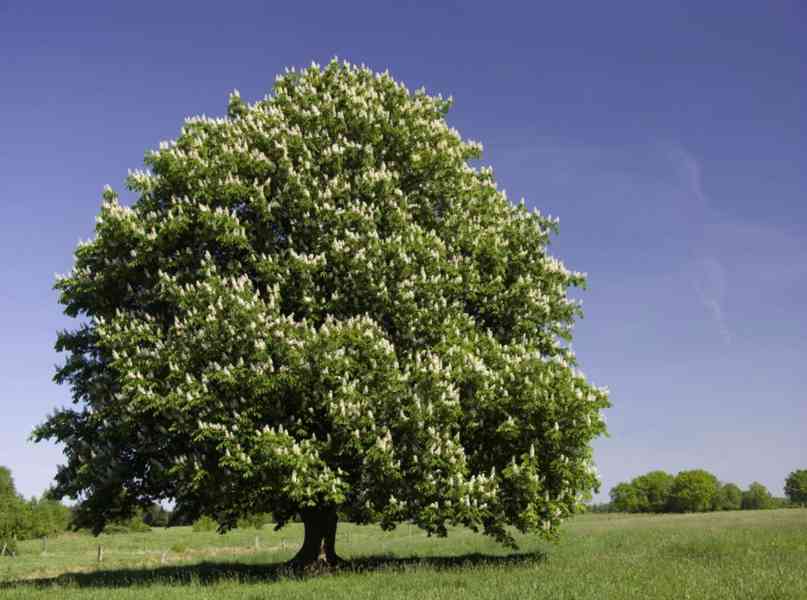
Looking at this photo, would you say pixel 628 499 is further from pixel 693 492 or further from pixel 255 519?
pixel 255 519

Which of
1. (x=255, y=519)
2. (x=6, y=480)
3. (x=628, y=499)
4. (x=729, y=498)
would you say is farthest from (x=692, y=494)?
(x=6, y=480)

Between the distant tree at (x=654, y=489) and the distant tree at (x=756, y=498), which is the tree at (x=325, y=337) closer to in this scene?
the distant tree at (x=654, y=489)

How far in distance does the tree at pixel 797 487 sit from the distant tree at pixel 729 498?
40.2 feet

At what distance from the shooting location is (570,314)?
27.7 m

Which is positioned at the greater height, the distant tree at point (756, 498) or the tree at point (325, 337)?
the tree at point (325, 337)

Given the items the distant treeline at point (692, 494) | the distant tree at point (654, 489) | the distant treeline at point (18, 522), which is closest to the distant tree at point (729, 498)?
the distant treeline at point (692, 494)

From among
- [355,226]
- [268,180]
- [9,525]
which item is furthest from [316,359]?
[9,525]

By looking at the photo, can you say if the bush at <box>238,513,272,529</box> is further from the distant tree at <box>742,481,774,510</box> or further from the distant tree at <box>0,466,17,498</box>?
the distant tree at <box>742,481,774,510</box>

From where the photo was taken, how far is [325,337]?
2111cm

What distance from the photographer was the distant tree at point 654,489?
17189 centimetres

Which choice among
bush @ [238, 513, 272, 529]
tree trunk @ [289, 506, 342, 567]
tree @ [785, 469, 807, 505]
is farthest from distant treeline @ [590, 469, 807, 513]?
tree trunk @ [289, 506, 342, 567]

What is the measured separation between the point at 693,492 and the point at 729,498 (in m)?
38.3

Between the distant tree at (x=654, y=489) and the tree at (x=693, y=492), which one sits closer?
the tree at (x=693, y=492)

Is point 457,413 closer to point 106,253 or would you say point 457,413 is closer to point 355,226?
point 355,226
